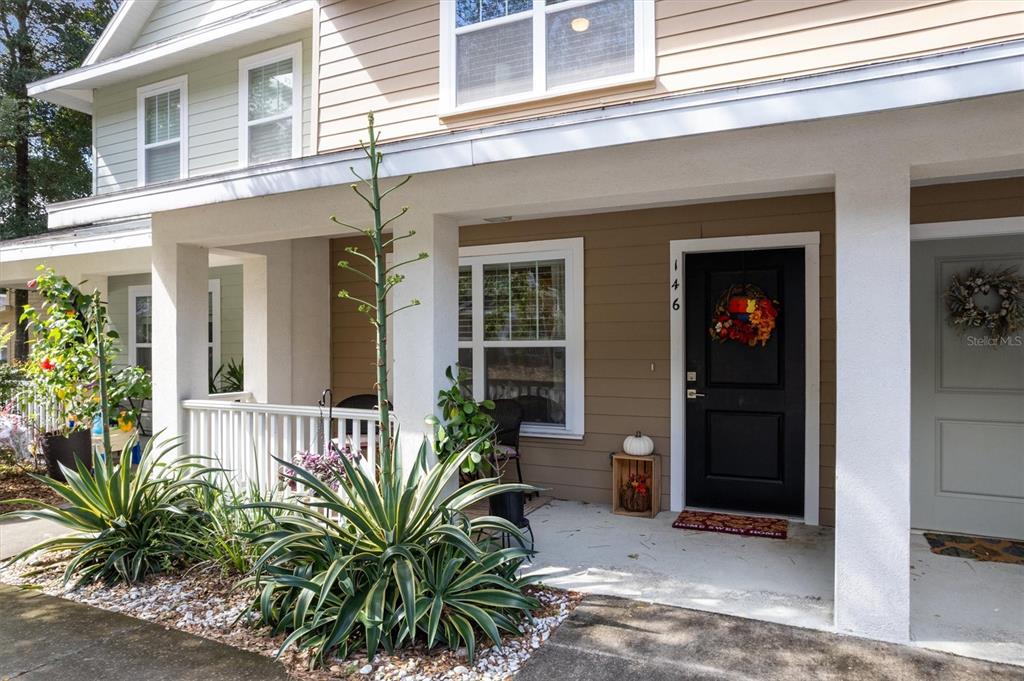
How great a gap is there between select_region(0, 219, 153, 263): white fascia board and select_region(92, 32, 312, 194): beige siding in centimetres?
116

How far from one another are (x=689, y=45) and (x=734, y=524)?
3.42m

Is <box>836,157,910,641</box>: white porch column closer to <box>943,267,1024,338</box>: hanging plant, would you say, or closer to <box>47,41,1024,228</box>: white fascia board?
<box>47,41,1024,228</box>: white fascia board

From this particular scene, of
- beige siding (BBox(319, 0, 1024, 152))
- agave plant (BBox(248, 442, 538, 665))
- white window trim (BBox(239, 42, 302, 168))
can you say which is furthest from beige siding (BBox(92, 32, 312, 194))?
agave plant (BBox(248, 442, 538, 665))

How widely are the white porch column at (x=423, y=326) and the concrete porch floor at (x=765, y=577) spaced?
128 centimetres

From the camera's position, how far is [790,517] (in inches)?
196

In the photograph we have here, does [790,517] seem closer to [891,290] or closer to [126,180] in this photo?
[891,290]

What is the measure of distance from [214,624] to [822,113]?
3.90 m

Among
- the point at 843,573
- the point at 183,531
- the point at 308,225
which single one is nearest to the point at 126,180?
the point at 308,225

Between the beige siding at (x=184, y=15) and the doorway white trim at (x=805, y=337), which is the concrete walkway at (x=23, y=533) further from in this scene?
the beige siding at (x=184, y=15)

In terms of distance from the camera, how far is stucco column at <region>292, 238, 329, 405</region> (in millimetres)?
6516

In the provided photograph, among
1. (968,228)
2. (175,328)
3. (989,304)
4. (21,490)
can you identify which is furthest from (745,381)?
(21,490)

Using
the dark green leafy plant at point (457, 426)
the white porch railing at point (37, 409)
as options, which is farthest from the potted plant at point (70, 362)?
the dark green leafy plant at point (457, 426)

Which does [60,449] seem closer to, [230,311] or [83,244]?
[83,244]

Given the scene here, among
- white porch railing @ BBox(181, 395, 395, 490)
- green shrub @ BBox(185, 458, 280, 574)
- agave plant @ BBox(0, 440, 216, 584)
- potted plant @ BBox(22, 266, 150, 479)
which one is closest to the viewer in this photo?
green shrub @ BBox(185, 458, 280, 574)
